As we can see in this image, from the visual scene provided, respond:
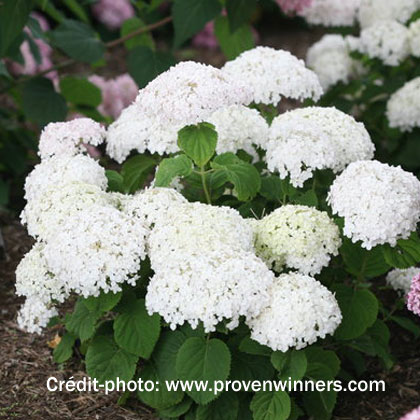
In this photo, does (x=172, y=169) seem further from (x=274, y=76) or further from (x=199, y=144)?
(x=274, y=76)

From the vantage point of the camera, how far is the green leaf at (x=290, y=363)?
2350mm

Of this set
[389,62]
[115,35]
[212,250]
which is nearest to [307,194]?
[212,250]

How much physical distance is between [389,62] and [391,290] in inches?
44.8

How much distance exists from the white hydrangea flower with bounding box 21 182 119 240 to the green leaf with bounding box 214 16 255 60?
150 centimetres

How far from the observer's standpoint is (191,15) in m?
3.78

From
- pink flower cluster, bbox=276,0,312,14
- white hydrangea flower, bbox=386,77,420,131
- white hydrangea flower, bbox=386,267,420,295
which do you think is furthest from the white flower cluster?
pink flower cluster, bbox=276,0,312,14

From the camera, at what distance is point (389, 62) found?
13.1 ft

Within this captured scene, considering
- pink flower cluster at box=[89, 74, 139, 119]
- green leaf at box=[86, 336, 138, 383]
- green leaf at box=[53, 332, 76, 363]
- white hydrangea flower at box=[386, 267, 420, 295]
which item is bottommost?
pink flower cluster at box=[89, 74, 139, 119]

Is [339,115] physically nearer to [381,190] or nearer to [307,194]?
[307,194]

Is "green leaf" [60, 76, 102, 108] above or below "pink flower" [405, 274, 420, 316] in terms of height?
below

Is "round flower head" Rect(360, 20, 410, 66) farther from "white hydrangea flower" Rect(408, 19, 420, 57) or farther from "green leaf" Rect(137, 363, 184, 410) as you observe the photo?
"green leaf" Rect(137, 363, 184, 410)

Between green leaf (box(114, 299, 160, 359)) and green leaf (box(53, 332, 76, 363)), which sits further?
green leaf (box(53, 332, 76, 363))

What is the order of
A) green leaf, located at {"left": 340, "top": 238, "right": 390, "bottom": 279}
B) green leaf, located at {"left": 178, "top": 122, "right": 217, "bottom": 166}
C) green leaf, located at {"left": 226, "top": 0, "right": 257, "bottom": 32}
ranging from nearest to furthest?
green leaf, located at {"left": 178, "top": 122, "right": 217, "bottom": 166}, green leaf, located at {"left": 340, "top": 238, "right": 390, "bottom": 279}, green leaf, located at {"left": 226, "top": 0, "right": 257, "bottom": 32}

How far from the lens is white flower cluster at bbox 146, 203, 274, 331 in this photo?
2229 mm
